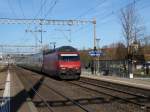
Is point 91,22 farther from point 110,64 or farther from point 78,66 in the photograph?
point 78,66

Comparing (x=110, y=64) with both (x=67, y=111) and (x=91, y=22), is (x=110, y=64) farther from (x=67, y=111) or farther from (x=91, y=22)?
(x=67, y=111)

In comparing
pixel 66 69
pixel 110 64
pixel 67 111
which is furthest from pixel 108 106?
pixel 110 64

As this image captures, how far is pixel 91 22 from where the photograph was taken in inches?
2012

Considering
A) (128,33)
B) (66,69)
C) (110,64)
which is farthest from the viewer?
(128,33)

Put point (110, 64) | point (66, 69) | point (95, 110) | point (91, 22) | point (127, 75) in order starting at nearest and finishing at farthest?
point (95, 110)
point (66, 69)
point (127, 75)
point (110, 64)
point (91, 22)

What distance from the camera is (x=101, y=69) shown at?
169 ft

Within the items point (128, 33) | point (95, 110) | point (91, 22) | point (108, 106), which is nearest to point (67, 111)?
point (95, 110)

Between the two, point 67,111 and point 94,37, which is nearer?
point 67,111

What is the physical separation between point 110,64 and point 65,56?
12.7 m

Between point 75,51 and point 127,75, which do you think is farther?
point 127,75

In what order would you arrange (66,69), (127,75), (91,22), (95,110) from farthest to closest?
(91,22), (127,75), (66,69), (95,110)

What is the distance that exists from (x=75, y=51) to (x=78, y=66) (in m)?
1.72

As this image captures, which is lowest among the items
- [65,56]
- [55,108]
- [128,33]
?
[55,108]

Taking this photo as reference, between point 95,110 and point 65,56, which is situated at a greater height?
point 65,56
